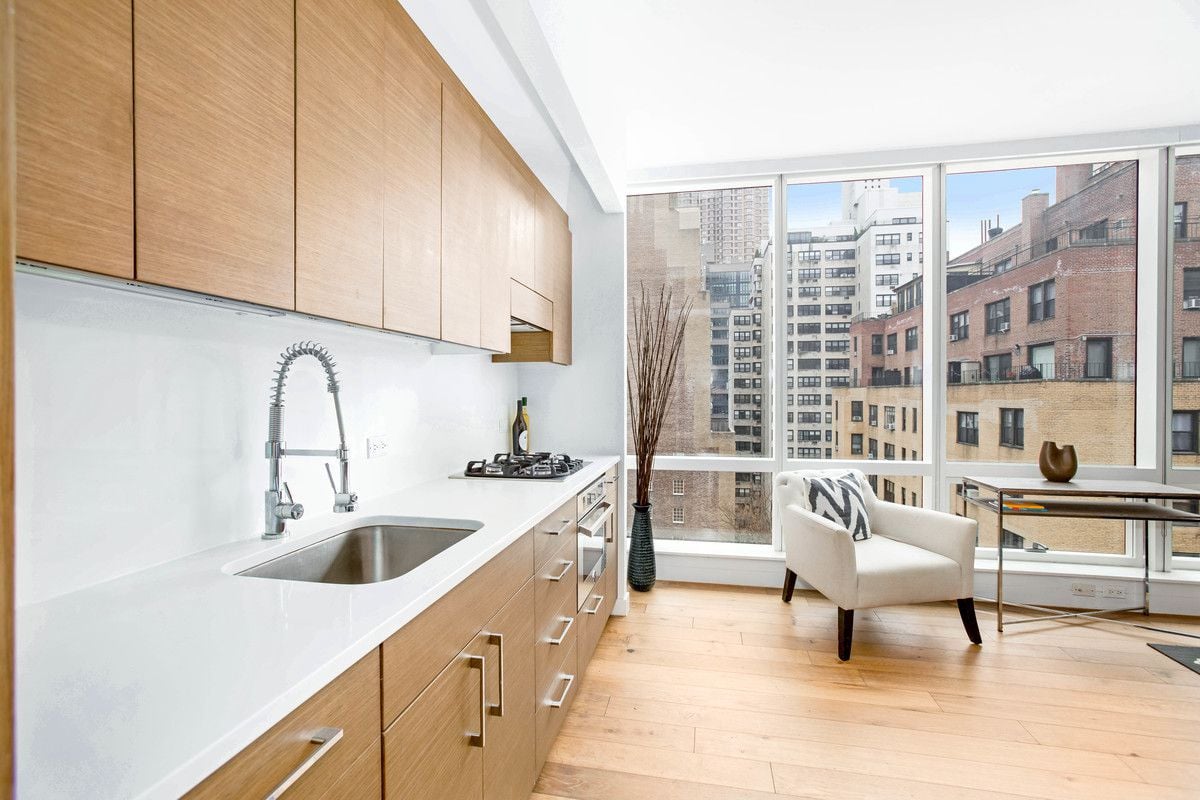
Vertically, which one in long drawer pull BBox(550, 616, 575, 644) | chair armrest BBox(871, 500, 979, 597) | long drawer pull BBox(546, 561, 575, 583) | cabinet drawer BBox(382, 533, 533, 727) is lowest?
long drawer pull BBox(550, 616, 575, 644)

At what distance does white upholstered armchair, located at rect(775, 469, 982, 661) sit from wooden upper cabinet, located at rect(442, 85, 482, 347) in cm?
199

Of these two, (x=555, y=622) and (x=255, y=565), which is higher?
(x=255, y=565)

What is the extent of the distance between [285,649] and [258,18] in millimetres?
1017

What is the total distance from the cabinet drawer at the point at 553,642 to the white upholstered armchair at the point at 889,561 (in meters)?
1.35

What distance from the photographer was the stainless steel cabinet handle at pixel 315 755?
2.03 feet

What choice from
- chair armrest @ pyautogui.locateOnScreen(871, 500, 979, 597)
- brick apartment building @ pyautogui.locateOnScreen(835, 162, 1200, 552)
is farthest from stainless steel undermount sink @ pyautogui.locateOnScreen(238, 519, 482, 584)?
brick apartment building @ pyautogui.locateOnScreen(835, 162, 1200, 552)

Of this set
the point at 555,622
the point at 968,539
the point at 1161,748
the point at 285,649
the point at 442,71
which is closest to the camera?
the point at 285,649

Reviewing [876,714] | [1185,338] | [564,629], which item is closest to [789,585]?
[876,714]

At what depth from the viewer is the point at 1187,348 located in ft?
10.3

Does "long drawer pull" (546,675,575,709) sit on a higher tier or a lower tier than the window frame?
lower

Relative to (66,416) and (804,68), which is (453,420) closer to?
(66,416)

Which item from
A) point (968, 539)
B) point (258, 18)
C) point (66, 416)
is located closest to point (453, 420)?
point (66, 416)

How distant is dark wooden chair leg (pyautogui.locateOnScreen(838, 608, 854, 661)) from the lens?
8.45ft

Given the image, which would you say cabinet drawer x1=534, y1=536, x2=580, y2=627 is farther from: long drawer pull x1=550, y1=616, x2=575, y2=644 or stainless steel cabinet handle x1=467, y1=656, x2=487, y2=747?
stainless steel cabinet handle x1=467, y1=656, x2=487, y2=747
